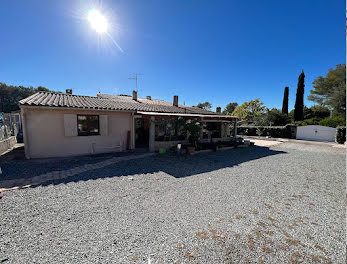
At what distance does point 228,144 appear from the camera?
680 inches

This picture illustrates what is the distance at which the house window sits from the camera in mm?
12055

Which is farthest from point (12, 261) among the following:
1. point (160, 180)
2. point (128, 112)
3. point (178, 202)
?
point (128, 112)

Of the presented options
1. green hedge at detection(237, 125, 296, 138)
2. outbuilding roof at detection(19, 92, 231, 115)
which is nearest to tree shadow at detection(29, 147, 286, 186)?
outbuilding roof at detection(19, 92, 231, 115)

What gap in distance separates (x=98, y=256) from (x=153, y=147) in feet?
34.9

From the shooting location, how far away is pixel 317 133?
2489 centimetres

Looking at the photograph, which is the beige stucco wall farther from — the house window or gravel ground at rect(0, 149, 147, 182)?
gravel ground at rect(0, 149, 147, 182)

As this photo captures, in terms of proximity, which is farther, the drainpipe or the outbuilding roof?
the outbuilding roof

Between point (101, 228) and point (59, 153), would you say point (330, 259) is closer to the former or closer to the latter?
point (101, 228)

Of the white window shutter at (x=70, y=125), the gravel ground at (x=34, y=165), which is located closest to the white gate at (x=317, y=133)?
the gravel ground at (x=34, y=165)

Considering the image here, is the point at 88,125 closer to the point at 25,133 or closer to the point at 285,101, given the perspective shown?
the point at 25,133

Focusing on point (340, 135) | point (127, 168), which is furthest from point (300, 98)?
point (127, 168)

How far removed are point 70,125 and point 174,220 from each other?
1126 centimetres

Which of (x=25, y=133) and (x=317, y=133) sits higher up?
(x=25, y=133)

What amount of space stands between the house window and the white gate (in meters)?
33.6
